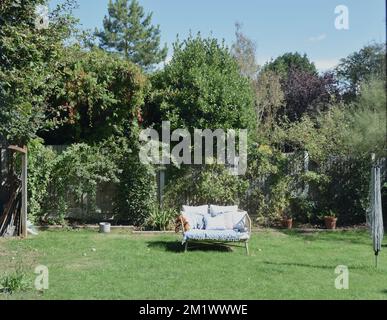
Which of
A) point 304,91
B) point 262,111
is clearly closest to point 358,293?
point 262,111

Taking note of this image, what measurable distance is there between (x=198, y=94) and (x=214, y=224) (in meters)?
4.81

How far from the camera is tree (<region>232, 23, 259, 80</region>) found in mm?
25453

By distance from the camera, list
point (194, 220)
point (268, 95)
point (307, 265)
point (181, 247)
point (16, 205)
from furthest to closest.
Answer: point (268, 95) → point (16, 205) → point (194, 220) → point (181, 247) → point (307, 265)

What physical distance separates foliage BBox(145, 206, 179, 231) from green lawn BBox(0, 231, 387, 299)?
964mm

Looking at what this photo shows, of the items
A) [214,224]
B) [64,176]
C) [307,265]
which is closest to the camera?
[307,265]

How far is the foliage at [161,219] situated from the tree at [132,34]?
2595cm

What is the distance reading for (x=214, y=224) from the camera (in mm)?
10742

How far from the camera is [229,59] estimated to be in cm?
1548

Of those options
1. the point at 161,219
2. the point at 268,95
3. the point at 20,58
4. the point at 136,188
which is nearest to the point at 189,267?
the point at 161,219

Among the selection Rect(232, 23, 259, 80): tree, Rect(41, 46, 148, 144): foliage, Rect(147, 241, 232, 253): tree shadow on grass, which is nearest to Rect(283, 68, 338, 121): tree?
Rect(232, 23, 259, 80): tree

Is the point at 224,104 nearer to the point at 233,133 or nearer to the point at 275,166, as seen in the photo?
the point at 233,133

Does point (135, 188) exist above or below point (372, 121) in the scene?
below

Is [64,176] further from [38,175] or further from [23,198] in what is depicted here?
[23,198]
